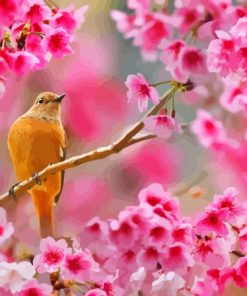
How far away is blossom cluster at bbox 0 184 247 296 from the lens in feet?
3.36

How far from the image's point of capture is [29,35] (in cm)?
100

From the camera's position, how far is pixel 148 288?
42.3 inches

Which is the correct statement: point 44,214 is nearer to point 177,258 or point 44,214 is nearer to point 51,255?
point 51,255

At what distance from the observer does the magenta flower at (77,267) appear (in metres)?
1.03

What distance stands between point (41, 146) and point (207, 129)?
1.00 feet

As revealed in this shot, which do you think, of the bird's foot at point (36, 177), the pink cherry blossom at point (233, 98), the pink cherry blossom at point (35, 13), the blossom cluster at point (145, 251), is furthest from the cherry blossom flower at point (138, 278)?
the pink cherry blossom at point (35, 13)

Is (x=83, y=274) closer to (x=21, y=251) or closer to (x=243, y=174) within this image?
(x=21, y=251)

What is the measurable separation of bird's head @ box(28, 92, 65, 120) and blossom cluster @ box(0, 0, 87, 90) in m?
0.07

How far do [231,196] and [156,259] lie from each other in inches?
Result: 6.3

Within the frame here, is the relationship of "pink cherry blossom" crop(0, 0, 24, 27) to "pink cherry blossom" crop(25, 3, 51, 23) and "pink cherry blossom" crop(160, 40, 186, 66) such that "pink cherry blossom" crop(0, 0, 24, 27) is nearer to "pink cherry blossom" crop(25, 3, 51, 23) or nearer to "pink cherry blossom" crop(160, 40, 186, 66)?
"pink cherry blossom" crop(25, 3, 51, 23)

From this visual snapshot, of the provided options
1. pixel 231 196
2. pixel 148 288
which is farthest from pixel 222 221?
pixel 148 288

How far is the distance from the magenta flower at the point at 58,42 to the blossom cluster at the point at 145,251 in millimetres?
264

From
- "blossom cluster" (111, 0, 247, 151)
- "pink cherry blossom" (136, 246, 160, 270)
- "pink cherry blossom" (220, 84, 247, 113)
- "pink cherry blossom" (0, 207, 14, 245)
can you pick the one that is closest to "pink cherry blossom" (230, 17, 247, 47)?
"blossom cluster" (111, 0, 247, 151)

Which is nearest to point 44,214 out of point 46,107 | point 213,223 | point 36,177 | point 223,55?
point 36,177
